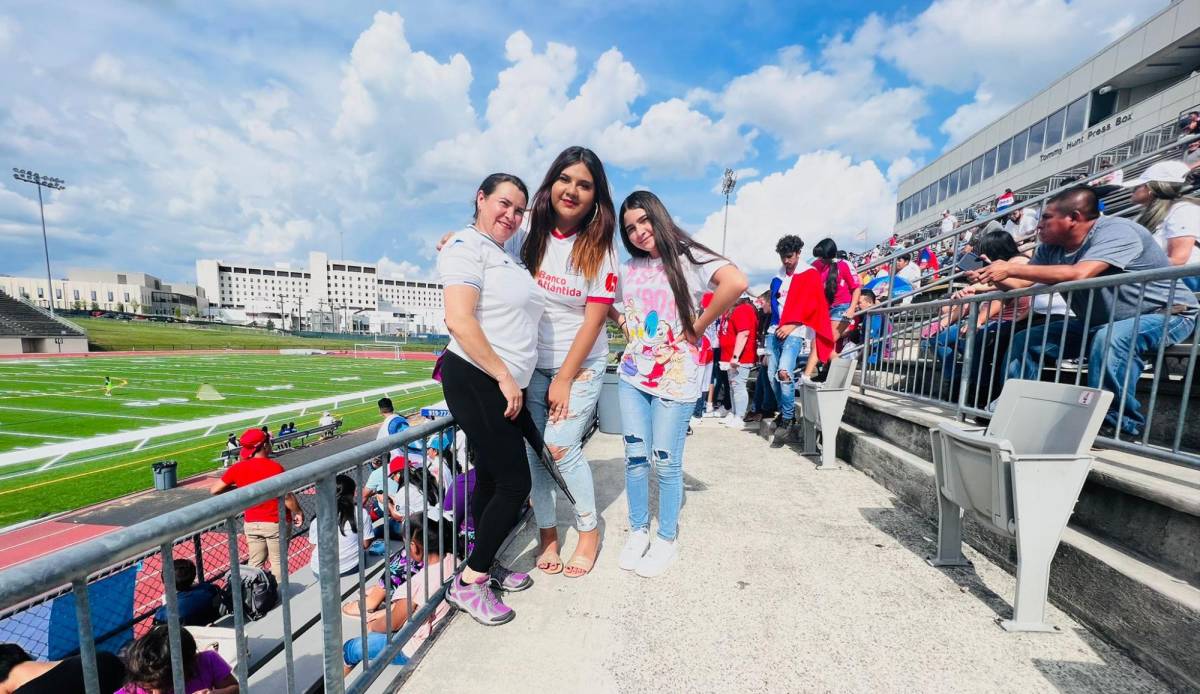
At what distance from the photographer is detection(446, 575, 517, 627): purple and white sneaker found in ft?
7.11

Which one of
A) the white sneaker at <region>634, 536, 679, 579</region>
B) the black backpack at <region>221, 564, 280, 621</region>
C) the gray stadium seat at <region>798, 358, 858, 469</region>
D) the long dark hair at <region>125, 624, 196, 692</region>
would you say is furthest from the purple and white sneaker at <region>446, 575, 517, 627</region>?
the black backpack at <region>221, 564, 280, 621</region>

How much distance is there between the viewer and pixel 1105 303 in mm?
2926

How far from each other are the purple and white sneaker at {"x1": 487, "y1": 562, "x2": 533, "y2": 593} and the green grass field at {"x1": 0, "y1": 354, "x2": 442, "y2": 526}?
15.4 meters

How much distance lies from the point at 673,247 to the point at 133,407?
3013 centimetres

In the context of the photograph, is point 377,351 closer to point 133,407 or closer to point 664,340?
point 133,407

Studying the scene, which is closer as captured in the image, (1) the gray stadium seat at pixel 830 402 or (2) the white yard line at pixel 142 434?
(1) the gray stadium seat at pixel 830 402

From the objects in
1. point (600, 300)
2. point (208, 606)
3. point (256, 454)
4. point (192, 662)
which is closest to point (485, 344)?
point (600, 300)

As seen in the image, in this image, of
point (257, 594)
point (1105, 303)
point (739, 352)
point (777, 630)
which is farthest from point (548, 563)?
point (739, 352)

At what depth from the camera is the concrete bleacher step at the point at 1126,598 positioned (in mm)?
1717

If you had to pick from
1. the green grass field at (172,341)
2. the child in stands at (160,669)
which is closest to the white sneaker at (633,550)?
the child in stands at (160,669)

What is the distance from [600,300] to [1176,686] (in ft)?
8.45

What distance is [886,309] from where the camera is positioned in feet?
16.2

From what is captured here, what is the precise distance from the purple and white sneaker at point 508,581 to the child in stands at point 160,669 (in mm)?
1182

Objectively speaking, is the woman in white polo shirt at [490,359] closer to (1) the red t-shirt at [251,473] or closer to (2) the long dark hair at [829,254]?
(2) the long dark hair at [829,254]
